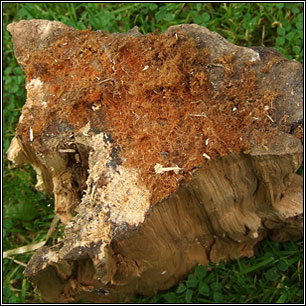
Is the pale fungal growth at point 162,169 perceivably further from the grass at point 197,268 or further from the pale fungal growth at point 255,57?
the grass at point 197,268

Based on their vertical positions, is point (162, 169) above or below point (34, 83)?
below

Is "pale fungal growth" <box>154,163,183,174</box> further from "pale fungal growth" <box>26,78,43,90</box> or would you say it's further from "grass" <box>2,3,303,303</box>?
"grass" <box>2,3,303,303</box>

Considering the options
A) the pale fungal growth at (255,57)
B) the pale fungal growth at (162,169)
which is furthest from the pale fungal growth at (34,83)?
the pale fungal growth at (255,57)

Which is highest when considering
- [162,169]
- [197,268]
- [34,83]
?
[34,83]

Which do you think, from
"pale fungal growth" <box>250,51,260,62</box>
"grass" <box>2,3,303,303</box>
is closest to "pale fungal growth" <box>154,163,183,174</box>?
"pale fungal growth" <box>250,51,260,62</box>

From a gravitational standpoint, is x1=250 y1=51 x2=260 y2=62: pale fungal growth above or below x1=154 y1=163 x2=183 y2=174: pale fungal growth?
above

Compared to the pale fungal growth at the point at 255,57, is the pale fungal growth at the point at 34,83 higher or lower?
lower

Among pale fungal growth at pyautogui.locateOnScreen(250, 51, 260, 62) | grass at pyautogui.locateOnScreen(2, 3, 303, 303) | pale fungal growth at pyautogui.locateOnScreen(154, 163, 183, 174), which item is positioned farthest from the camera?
grass at pyautogui.locateOnScreen(2, 3, 303, 303)

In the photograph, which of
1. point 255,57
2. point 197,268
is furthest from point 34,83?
point 197,268

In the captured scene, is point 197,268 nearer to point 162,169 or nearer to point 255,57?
point 162,169
